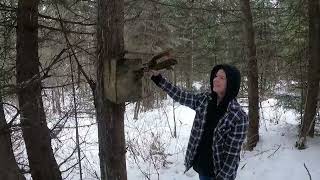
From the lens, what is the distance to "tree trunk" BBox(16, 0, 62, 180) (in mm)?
5508

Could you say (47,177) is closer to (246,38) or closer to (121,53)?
(121,53)

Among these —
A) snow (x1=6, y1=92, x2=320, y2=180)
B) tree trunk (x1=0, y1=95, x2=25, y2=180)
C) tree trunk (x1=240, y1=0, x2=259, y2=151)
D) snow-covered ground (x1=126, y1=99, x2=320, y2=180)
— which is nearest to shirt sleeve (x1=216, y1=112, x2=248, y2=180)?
tree trunk (x1=0, y1=95, x2=25, y2=180)

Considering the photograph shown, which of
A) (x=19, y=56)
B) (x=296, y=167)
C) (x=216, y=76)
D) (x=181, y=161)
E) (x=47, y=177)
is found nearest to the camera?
(x=216, y=76)

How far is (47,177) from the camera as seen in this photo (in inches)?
238

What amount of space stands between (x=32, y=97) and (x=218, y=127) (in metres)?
2.98

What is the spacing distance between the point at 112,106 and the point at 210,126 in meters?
0.99

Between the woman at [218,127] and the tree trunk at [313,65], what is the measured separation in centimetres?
649

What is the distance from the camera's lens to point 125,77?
11.0ft

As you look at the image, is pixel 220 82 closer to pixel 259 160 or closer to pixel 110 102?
pixel 110 102

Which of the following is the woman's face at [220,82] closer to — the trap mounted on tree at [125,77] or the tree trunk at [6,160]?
the trap mounted on tree at [125,77]

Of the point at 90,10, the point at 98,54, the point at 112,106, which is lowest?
the point at 112,106

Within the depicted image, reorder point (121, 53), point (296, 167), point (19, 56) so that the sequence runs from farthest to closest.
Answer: point (296, 167)
point (19, 56)
point (121, 53)

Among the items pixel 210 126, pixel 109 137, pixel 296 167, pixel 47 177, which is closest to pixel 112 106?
pixel 109 137

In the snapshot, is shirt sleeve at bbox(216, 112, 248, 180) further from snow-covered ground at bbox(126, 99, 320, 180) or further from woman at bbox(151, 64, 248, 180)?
snow-covered ground at bbox(126, 99, 320, 180)
